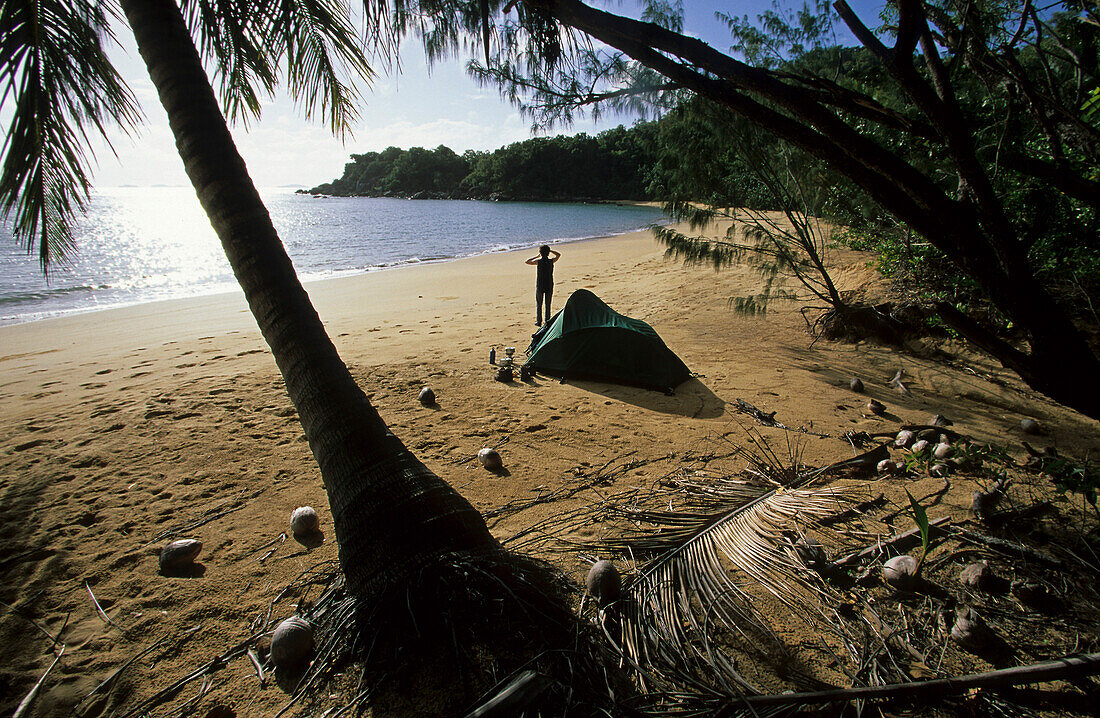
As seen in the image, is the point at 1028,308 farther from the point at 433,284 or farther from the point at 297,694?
the point at 433,284

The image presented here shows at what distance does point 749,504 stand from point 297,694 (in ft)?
7.25

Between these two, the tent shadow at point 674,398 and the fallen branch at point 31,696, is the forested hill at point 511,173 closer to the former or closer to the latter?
the tent shadow at point 674,398

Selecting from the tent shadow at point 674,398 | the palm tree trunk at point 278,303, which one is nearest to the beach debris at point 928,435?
the tent shadow at point 674,398

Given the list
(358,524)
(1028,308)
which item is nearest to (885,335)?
(1028,308)

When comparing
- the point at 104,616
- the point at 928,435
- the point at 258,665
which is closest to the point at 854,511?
the point at 928,435

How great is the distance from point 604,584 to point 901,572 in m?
1.32

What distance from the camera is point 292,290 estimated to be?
2.39 meters

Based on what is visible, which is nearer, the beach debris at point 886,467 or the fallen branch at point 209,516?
the fallen branch at point 209,516

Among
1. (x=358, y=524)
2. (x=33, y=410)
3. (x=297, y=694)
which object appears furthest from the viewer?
(x=33, y=410)

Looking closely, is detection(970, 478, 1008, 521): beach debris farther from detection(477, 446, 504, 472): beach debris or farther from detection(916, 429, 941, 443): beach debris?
detection(477, 446, 504, 472): beach debris

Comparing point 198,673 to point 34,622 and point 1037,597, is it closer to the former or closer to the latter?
point 34,622

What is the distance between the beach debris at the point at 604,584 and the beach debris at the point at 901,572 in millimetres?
1208

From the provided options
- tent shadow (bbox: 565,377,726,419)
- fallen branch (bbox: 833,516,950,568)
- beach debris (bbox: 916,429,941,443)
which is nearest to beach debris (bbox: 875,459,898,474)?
beach debris (bbox: 916,429,941,443)

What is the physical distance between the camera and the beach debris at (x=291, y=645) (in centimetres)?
195
